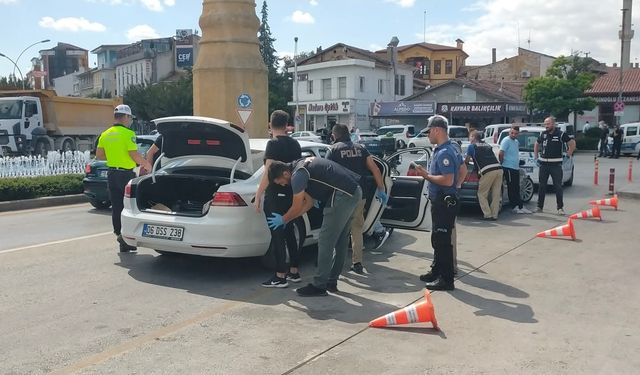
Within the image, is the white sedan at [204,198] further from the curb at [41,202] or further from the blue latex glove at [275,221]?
the curb at [41,202]

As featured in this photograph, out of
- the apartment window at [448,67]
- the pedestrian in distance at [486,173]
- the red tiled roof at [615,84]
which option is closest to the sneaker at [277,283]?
the pedestrian in distance at [486,173]

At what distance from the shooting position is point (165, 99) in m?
53.9

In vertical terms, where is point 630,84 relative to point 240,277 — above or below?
above

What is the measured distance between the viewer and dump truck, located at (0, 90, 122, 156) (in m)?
23.4

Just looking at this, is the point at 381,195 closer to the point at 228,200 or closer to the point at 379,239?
the point at 379,239

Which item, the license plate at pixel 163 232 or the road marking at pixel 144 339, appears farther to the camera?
the license plate at pixel 163 232

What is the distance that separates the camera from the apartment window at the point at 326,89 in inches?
2233

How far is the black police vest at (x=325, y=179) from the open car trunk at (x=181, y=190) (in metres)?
1.31

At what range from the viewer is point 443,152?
21.4 ft

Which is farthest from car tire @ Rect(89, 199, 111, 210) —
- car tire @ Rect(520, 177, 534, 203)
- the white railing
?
car tire @ Rect(520, 177, 534, 203)

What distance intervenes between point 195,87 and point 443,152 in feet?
48.3

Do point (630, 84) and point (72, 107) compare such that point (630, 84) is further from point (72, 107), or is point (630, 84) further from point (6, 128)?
point (6, 128)

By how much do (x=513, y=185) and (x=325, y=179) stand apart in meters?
7.29

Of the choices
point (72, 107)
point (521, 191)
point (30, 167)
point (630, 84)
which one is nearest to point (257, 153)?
point (521, 191)
